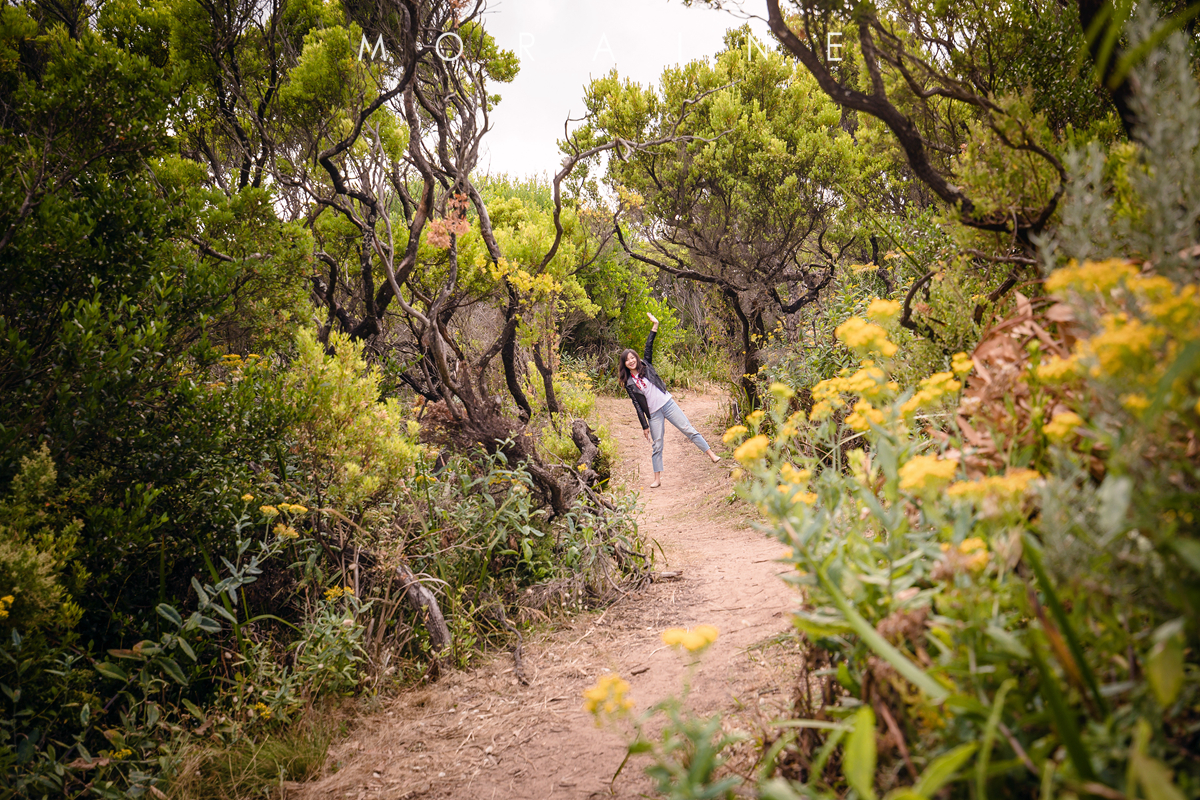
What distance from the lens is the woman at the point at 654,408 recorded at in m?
6.79

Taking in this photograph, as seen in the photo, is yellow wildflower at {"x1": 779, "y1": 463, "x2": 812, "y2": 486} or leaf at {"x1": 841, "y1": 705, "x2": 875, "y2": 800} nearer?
leaf at {"x1": 841, "y1": 705, "x2": 875, "y2": 800}

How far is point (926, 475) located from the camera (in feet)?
3.17

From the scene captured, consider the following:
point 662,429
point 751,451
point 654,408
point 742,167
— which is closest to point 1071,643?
point 751,451

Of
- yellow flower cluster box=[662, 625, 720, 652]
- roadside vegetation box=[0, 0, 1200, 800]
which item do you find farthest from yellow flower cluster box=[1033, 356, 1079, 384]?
yellow flower cluster box=[662, 625, 720, 652]

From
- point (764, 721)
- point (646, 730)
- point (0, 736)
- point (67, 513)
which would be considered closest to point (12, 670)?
point (0, 736)

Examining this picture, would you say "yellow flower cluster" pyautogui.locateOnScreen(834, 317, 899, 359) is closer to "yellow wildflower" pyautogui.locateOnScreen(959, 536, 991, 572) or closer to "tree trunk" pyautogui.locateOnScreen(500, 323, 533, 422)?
"yellow wildflower" pyautogui.locateOnScreen(959, 536, 991, 572)

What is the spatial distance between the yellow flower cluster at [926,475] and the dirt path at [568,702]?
114 cm

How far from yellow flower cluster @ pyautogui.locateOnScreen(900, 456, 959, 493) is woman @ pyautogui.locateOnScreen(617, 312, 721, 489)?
18.4 ft

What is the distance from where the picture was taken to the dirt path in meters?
1.98

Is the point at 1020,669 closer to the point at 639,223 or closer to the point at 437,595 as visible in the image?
the point at 437,595

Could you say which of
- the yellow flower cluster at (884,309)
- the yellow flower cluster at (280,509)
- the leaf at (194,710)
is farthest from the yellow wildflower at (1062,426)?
the leaf at (194,710)

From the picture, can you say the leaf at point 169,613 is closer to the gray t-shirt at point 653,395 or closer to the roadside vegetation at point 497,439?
the roadside vegetation at point 497,439

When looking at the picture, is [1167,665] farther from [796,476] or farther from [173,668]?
[173,668]

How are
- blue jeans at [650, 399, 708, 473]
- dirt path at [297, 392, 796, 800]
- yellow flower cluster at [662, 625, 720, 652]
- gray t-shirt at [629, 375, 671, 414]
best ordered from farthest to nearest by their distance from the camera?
gray t-shirt at [629, 375, 671, 414] < blue jeans at [650, 399, 708, 473] < dirt path at [297, 392, 796, 800] < yellow flower cluster at [662, 625, 720, 652]
